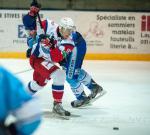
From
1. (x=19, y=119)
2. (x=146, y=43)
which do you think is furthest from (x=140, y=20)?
(x=19, y=119)

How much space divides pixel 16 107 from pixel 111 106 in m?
4.55

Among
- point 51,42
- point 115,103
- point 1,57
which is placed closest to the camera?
point 51,42

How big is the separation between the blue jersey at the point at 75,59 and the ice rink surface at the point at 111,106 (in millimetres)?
439

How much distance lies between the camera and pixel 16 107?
1.61 m

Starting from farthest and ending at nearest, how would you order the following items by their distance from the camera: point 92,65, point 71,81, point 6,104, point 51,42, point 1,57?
point 1,57
point 92,65
point 71,81
point 51,42
point 6,104

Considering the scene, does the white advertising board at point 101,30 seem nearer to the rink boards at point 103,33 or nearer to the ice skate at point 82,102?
the rink boards at point 103,33

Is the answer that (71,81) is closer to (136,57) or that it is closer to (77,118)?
(77,118)

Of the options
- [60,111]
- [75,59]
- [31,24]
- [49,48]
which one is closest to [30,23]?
[31,24]

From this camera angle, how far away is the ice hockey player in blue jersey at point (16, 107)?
1588mm

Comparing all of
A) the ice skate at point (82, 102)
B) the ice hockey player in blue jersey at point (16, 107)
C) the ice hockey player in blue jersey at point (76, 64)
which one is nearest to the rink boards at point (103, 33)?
the ice skate at point (82, 102)

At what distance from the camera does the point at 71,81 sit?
18.5 ft

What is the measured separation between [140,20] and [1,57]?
2850mm

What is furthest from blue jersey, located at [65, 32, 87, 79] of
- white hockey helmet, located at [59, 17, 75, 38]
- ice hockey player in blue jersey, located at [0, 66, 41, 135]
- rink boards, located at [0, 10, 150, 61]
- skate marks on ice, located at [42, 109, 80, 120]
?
rink boards, located at [0, 10, 150, 61]

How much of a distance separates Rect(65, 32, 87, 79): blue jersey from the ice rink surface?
1.44 feet
